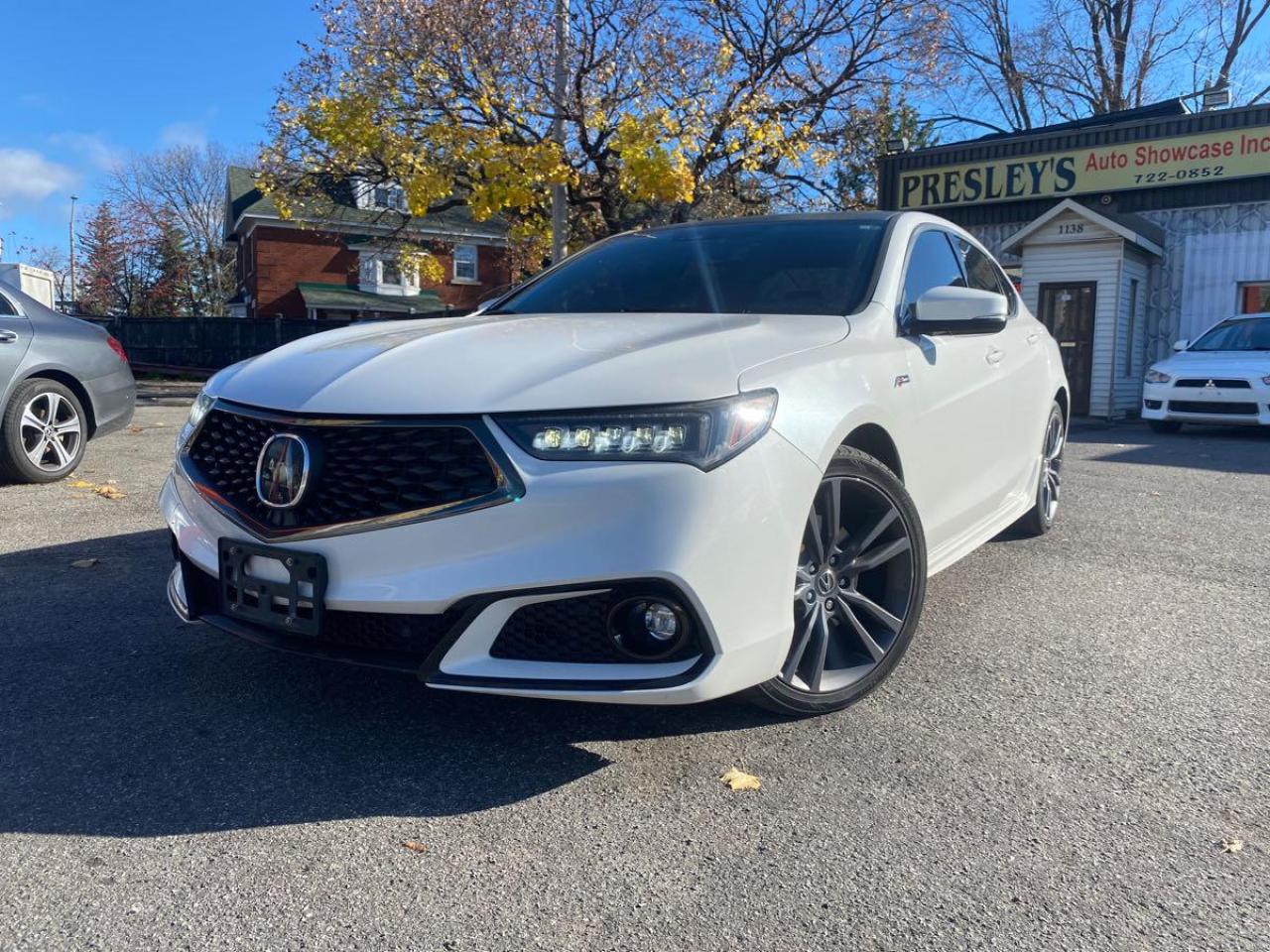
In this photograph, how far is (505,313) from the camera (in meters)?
4.08

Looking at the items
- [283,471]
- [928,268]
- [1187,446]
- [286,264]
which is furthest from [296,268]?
[283,471]

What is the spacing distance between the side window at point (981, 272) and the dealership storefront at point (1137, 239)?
42.3 ft

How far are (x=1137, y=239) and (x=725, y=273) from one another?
15220 mm

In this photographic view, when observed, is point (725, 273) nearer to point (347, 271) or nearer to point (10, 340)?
point (10, 340)

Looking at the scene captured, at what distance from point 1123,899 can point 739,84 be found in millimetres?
18209

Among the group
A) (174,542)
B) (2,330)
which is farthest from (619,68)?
(174,542)

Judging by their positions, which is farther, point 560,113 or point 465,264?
point 465,264

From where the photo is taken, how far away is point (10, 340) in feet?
21.3

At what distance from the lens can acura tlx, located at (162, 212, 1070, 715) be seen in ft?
7.89

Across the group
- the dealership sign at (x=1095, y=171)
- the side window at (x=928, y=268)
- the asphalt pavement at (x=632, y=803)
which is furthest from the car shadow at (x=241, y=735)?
the dealership sign at (x=1095, y=171)

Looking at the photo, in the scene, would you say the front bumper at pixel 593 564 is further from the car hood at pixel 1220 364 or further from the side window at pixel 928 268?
the car hood at pixel 1220 364

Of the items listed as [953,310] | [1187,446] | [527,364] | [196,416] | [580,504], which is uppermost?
[953,310]

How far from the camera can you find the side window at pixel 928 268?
371 centimetres

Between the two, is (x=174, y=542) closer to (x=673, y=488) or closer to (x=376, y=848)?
(x=376, y=848)
